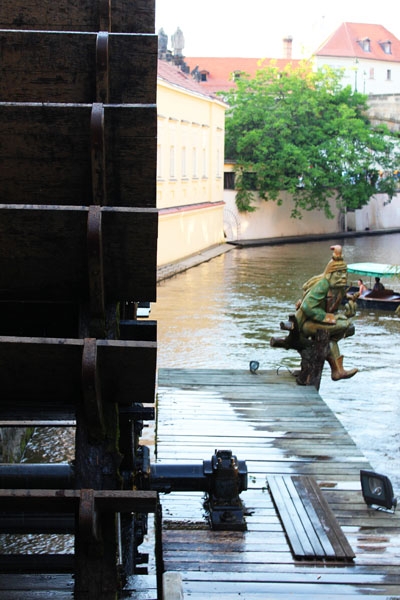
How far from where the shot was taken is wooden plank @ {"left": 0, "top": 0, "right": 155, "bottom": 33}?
17.3 feet

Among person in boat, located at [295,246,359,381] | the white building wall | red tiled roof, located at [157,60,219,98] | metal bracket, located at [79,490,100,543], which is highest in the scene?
the white building wall

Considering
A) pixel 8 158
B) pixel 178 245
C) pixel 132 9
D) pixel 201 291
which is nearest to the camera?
pixel 8 158

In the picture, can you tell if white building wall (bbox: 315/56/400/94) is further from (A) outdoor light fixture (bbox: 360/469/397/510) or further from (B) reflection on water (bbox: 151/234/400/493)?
(A) outdoor light fixture (bbox: 360/469/397/510)

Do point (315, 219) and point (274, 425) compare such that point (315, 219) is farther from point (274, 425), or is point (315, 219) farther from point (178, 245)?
point (274, 425)

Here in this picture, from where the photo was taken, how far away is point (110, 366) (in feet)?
14.0

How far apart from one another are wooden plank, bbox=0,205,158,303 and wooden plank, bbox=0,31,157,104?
0.76 m

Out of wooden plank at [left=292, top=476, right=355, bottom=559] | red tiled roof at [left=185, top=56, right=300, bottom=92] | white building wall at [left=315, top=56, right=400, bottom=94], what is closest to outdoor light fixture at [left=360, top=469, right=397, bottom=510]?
wooden plank at [left=292, top=476, right=355, bottom=559]

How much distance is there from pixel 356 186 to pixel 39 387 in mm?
35273

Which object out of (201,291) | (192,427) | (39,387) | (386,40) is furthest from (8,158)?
(386,40)

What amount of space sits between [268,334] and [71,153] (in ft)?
44.4

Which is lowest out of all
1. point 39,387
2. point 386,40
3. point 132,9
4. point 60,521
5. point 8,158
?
point 60,521

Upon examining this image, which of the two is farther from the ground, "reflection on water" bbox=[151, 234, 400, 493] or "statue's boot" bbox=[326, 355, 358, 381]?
"statue's boot" bbox=[326, 355, 358, 381]

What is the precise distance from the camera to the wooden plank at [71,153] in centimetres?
461

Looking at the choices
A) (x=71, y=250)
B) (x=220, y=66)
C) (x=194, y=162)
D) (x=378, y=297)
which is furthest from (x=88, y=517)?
(x=220, y=66)
